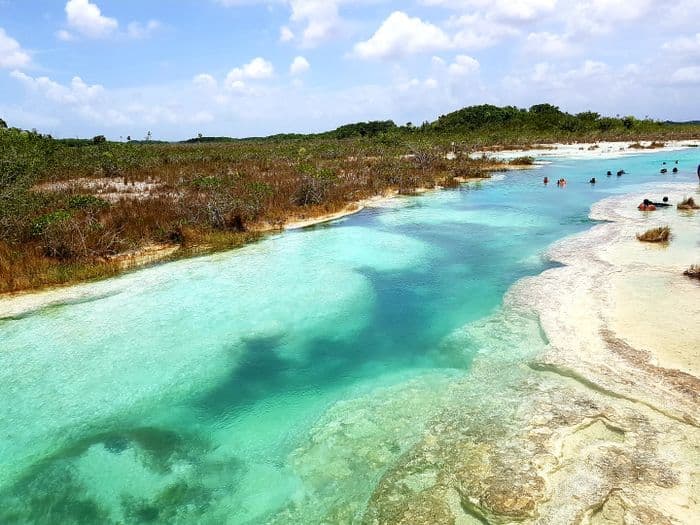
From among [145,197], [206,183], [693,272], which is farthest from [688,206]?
[145,197]

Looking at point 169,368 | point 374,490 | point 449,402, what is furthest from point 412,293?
point 374,490

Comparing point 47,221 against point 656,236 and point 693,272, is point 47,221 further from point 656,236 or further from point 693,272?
point 656,236

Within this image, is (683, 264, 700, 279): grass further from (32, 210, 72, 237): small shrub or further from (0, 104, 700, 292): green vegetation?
(32, 210, 72, 237): small shrub

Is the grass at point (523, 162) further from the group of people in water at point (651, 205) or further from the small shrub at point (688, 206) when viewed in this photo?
the small shrub at point (688, 206)

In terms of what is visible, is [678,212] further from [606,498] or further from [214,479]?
[214,479]

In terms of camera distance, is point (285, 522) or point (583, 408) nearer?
point (285, 522)

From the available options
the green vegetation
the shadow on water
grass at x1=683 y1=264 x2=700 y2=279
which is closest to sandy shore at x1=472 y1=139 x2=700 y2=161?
the green vegetation

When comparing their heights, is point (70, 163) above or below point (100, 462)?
above
